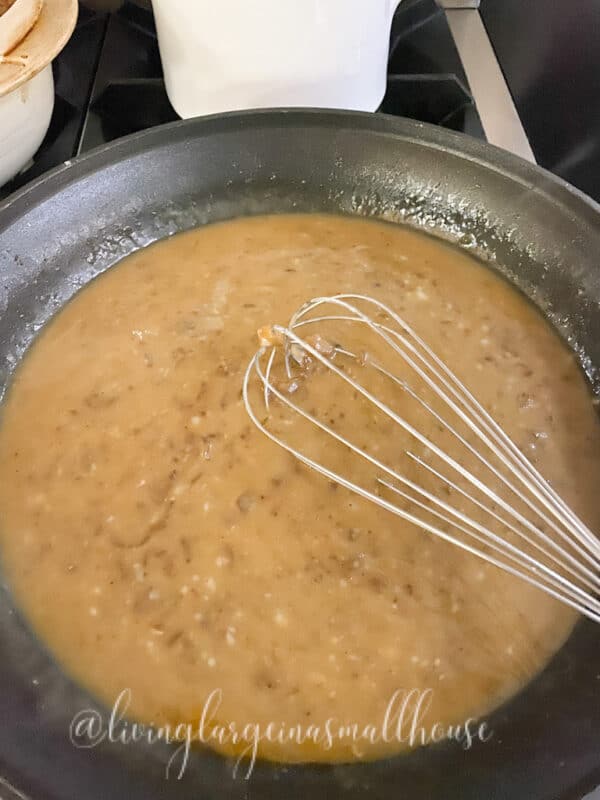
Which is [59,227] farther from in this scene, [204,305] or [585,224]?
[585,224]

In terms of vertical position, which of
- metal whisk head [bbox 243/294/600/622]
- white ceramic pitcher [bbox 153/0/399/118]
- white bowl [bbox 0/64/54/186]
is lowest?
metal whisk head [bbox 243/294/600/622]

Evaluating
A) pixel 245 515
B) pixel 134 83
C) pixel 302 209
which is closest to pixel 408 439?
pixel 245 515

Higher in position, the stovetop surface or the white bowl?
the white bowl

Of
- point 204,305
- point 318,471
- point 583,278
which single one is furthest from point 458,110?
point 318,471

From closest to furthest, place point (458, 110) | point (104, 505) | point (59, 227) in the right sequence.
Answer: point (104, 505) < point (59, 227) < point (458, 110)

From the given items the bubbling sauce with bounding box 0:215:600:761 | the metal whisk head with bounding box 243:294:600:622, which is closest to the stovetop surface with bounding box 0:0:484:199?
the bubbling sauce with bounding box 0:215:600:761

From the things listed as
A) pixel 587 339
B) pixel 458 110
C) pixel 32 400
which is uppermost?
pixel 32 400

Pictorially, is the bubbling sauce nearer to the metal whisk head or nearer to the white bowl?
the metal whisk head
